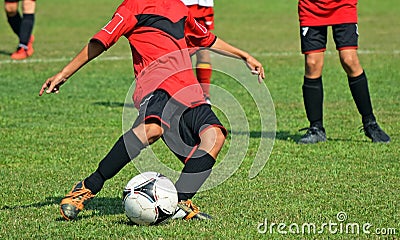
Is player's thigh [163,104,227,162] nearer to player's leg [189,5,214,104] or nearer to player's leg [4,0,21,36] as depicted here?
player's leg [189,5,214,104]

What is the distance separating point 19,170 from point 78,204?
5.81 feet

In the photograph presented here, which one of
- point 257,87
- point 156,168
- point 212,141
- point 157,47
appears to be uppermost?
point 157,47

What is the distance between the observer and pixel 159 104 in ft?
17.7

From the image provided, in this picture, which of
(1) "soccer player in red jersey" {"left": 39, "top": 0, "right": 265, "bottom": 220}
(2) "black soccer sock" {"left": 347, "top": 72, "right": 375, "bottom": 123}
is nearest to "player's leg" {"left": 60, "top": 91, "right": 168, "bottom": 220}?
(1) "soccer player in red jersey" {"left": 39, "top": 0, "right": 265, "bottom": 220}

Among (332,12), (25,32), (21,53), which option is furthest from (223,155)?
(25,32)

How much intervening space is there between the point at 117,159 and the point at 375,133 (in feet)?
11.3

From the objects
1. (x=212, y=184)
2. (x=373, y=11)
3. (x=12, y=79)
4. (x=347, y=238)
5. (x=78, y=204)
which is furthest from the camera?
(x=373, y=11)

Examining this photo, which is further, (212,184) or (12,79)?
(12,79)

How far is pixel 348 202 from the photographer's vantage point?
19.0 feet

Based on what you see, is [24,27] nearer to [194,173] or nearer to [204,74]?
[204,74]

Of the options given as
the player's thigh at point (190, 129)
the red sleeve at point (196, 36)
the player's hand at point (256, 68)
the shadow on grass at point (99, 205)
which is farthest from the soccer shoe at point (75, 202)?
the player's hand at point (256, 68)

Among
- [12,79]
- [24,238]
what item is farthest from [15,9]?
[24,238]

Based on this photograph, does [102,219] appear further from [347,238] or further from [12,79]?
[12,79]

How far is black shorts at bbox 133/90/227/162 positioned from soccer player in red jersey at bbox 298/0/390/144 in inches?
113
